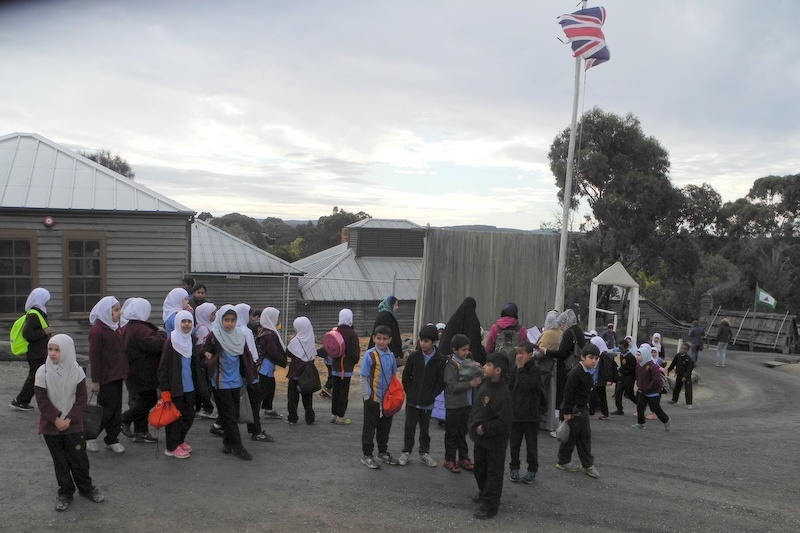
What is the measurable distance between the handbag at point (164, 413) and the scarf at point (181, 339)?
0.44 m

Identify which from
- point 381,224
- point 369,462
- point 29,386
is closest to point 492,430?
point 369,462

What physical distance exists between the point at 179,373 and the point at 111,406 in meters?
0.78

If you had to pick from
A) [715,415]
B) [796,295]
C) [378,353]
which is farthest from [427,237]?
[796,295]

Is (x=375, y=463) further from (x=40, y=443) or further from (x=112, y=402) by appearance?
(x=40, y=443)

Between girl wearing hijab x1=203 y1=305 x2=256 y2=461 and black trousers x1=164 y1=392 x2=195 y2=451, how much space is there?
273 millimetres

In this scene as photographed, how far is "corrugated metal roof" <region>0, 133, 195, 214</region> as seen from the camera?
13320 millimetres

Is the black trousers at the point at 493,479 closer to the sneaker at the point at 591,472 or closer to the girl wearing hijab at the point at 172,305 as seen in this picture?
the sneaker at the point at 591,472

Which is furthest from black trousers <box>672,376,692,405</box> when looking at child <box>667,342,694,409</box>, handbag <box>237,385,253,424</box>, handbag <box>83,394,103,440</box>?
handbag <box>83,394,103,440</box>

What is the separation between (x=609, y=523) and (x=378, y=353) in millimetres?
2786

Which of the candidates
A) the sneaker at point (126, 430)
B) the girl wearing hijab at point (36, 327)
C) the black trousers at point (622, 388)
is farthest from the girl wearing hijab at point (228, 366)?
the black trousers at point (622, 388)

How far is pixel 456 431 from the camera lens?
6.85 m

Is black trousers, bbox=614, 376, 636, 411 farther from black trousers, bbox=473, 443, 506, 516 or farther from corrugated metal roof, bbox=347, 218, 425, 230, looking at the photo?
corrugated metal roof, bbox=347, 218, 425, 230

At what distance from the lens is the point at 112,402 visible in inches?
256

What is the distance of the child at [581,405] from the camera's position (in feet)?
22.3
